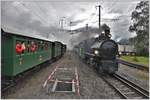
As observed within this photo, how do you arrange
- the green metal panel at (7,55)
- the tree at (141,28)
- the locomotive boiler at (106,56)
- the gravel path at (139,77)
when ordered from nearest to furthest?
the green metal panel at (7,55)
the gravel path at (139,77)
the locomotive boiler at (106,56)
the tree at (141,28)

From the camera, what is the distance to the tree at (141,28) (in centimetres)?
5003

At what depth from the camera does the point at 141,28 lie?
171 ft

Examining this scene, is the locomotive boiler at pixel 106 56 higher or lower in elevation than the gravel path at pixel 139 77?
higher

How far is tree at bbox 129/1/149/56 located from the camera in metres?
50.0

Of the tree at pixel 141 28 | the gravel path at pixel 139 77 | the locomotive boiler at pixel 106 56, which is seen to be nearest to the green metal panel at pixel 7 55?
the gravel path at pixel 139 77

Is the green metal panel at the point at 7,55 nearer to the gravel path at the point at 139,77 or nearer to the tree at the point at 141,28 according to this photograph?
the gravel path at the point at 139,77

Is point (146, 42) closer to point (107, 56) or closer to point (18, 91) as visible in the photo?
point (107, 56)

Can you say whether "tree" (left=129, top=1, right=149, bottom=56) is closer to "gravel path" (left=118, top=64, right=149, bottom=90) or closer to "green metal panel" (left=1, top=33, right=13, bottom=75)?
"gravel path" (left=118, top=64, right=149, bottom=90)

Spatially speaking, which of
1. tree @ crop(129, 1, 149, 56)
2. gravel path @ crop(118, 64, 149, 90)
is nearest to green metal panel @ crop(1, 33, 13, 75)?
gravel path @ crop(118, 64, 149, 90)

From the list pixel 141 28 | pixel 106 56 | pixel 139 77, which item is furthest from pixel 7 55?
pixel 141 28

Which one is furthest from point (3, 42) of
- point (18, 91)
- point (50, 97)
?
point (50, 97)

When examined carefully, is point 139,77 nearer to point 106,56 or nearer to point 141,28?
point 106,56

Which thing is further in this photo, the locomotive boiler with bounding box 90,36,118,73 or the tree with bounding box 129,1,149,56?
the tree with bounding box 129,1,149,56

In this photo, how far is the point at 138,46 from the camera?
5166cm
